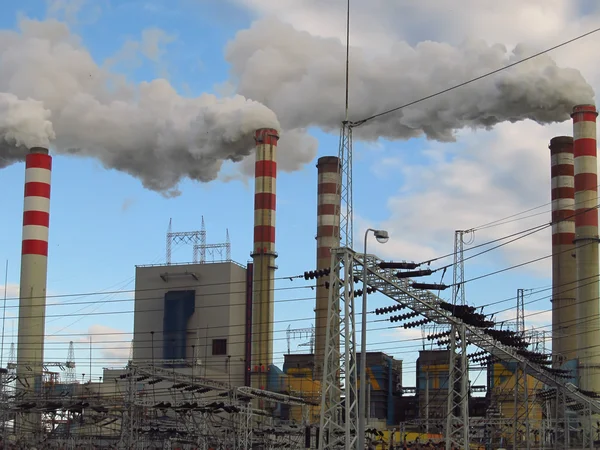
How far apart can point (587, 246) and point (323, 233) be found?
18.0m

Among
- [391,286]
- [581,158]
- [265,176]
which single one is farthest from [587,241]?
[391,286]

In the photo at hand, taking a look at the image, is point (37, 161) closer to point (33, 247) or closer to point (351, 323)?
point (33, 247)

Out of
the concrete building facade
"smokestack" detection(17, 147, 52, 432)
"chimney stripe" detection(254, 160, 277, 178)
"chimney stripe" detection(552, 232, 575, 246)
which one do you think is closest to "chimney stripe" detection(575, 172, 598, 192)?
"chimney stripe" detection(552, 232, 575, 246)

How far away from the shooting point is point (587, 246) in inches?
2201

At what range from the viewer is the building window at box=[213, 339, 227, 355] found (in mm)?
66625

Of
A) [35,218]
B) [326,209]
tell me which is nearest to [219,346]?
[326,209]

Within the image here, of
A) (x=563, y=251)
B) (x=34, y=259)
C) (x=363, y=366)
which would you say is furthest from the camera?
(x=563, y=251)

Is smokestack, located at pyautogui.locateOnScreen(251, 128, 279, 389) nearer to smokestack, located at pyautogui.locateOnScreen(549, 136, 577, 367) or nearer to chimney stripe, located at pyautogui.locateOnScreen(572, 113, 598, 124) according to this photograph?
smokestack, located at pyautogui.locateOnScreen(549, 136, 577, 367)

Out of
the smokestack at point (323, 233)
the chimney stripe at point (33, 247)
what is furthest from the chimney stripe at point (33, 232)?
the smokestack at point (323, 233)

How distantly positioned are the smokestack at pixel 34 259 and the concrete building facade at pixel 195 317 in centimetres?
842

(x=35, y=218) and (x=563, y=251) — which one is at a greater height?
(x=35, y=218)

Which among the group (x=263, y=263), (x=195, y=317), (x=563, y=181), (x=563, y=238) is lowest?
(x=195, y=317)

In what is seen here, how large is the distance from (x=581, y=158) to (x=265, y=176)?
64.9 ft

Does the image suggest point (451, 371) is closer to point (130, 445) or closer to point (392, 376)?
point (130, 445)
